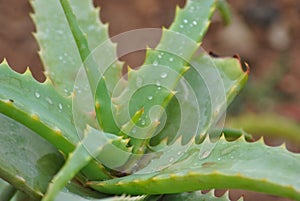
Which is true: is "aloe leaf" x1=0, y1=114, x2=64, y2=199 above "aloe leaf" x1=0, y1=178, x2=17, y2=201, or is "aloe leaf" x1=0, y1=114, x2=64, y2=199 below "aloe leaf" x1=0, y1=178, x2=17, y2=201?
above

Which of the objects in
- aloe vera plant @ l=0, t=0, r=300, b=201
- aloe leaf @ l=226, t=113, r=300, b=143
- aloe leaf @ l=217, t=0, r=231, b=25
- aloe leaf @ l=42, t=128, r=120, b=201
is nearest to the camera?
aloe leaf @ l=42, t=128, r=120, b=201

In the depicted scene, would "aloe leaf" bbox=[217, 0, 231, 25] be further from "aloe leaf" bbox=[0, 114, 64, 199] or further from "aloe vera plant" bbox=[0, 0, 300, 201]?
"aloe leaf" bbox=[0, 114, 64, 199]

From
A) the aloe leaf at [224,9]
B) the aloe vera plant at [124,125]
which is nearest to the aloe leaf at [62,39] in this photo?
the aloe vera plant at [124,125]

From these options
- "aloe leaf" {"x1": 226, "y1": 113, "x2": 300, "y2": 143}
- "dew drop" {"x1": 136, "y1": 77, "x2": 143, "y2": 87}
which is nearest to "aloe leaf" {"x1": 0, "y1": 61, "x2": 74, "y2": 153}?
"dew drop" {"x1": 136, "y1": 77, "x2": 143, "y2": 87}

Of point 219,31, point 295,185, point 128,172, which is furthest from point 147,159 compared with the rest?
point 219,31

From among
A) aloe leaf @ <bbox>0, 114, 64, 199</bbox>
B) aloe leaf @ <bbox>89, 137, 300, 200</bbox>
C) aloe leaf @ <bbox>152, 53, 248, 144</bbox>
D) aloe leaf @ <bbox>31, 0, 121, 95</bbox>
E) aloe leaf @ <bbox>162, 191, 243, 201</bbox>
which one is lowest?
aloe leaf @ <bbox>162, 191, 243, 201</bbox>

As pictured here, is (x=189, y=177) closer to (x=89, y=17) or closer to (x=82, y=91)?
(x=82, y=91)

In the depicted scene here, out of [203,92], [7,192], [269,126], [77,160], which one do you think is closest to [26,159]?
[7,192]

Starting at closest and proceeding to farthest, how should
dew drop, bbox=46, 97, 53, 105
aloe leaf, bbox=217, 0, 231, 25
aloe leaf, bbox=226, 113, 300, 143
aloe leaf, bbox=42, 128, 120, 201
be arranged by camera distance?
aloe leaf, bbox=42, 128, 120, 201, dew drop, bbox=46, 97, 53, 105, aloe leaf, bbox=217, 0, 231, 25, aloe leaf, bbox=226, 113, 300, 143
